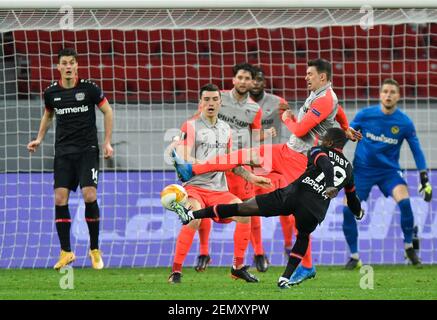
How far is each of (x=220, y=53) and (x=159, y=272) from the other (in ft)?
12.9

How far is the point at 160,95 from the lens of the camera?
13.6 metres

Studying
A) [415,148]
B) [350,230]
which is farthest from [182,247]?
[415,148]

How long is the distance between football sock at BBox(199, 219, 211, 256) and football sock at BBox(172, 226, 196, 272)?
1612 mm

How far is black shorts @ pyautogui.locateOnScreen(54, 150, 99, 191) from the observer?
34.5 ft

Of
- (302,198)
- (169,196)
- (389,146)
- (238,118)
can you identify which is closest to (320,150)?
(302,198)

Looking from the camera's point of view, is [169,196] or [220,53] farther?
[220,53]

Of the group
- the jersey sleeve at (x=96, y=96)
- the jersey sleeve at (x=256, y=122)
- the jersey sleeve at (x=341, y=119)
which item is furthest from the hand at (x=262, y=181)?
the jersey sleeve at (x=96, y=96)

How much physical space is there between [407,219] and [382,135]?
0.93 m

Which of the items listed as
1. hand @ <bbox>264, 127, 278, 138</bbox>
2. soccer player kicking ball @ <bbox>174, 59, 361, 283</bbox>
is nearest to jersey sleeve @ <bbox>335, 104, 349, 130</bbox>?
soccer player kicking ball @ <bbox>174, 59, 361, 283</bbox>

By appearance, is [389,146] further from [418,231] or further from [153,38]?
[153,38]

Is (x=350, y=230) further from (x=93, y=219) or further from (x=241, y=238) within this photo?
(x=93, y=219)

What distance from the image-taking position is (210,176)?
952cm

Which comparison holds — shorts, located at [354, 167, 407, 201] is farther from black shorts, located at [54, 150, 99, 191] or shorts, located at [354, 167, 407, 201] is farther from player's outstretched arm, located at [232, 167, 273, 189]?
black shorts, located at [54, 150, 99, 191]
